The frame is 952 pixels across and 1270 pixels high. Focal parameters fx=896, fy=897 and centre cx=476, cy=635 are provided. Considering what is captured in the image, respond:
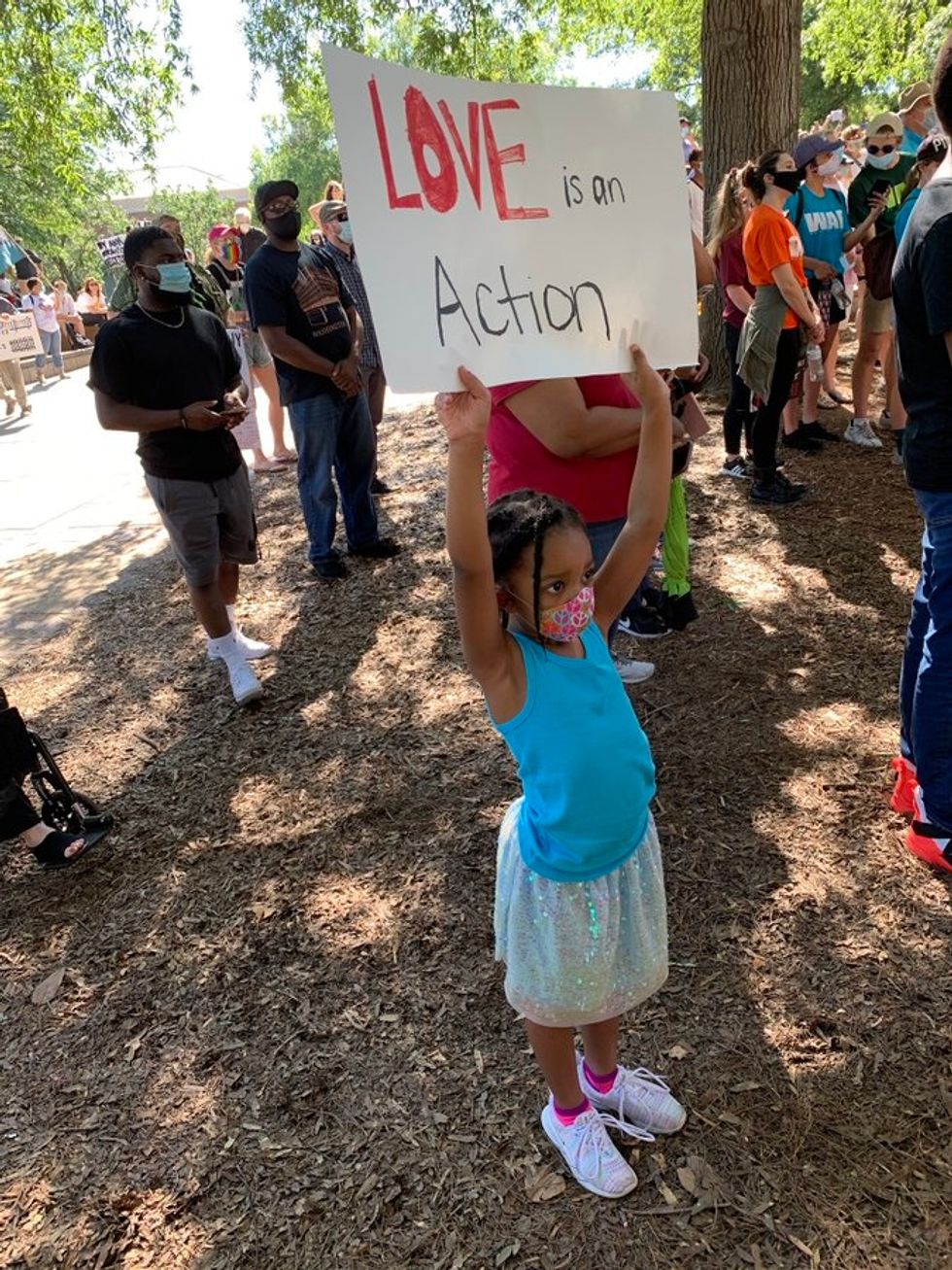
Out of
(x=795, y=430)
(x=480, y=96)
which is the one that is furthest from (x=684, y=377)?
(x=795, y=430)

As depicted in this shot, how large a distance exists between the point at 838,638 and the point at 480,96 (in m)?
2.89

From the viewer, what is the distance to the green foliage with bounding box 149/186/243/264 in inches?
1747

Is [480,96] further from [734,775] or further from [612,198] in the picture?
[734,775]

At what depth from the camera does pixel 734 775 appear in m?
3.03

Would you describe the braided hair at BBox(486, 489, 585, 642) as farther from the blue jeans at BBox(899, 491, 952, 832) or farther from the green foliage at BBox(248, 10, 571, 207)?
the green foliage at BBox(248, 10, 571, 207)

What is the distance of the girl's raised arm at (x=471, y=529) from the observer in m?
1.39

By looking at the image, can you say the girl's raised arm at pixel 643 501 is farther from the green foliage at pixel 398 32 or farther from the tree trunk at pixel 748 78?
the green foliage at pixel 398 32

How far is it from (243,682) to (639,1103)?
2.52m

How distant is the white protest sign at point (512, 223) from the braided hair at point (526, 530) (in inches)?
8.9

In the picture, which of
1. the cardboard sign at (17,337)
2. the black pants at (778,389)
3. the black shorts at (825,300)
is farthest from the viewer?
the cardboard sign at (17,337)

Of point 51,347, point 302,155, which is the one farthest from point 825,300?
point 302,155

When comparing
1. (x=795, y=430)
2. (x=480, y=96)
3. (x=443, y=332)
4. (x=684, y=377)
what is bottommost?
(x=795, y=430)

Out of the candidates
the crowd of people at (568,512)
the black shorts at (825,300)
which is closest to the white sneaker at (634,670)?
the crowd of people at (568,512)

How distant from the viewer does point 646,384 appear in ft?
5.60
